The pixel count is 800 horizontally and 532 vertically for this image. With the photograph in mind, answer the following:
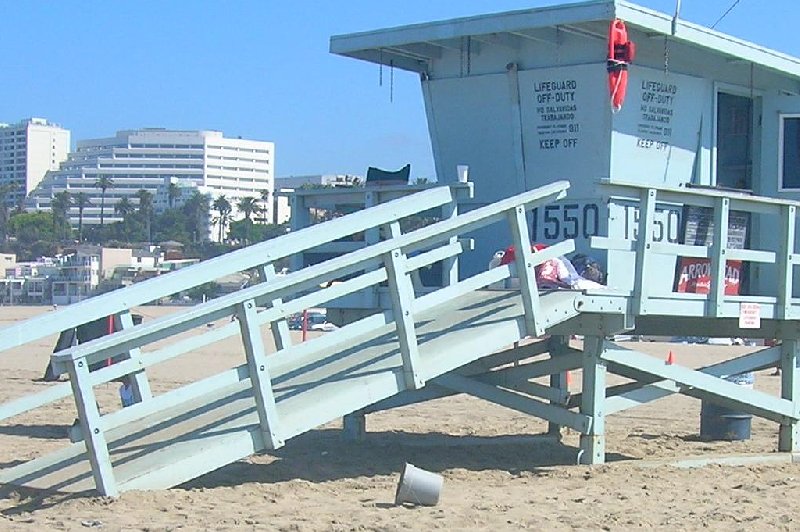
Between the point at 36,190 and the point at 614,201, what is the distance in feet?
601

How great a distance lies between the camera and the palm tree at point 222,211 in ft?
460

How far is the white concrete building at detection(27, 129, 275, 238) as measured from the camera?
18088 centimetres

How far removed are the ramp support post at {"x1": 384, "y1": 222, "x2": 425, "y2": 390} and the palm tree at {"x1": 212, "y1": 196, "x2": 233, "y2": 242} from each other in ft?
432

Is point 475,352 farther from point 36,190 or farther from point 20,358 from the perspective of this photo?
point 36,190

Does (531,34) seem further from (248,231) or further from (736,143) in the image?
(248,231)

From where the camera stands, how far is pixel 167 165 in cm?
18700

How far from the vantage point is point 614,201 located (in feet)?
33.4

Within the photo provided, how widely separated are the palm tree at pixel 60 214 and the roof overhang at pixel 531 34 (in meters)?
129

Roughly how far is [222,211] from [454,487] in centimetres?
13356

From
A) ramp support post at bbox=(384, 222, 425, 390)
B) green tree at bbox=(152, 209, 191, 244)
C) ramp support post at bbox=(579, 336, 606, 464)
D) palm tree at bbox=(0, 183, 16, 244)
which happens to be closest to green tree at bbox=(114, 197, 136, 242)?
green tree at bbox=(152, 209, 191, 244)

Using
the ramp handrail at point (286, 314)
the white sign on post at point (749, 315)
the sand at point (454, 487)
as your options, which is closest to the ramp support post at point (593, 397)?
the sand at point (454, 487)

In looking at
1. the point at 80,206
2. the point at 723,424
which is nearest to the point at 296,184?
the point at 723,424

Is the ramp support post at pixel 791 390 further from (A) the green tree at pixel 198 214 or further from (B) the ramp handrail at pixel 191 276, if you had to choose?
(A) the green tree at pixel 198 214

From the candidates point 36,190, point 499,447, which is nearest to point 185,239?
point 36,190
